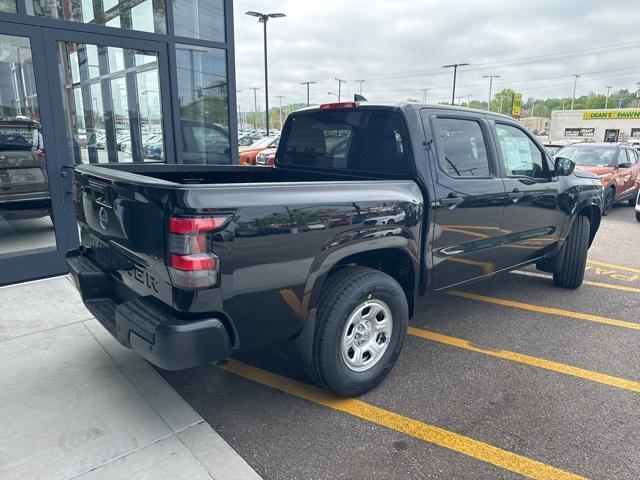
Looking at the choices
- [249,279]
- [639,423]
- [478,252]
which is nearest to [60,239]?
[249,279]

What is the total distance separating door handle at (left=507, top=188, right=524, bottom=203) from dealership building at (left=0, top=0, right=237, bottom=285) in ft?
12.7

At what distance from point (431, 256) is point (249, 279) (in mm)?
1624

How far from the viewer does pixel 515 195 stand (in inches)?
166

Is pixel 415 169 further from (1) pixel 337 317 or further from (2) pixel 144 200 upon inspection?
(2) pixel 144 200

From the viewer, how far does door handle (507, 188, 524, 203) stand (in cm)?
Answer: 416

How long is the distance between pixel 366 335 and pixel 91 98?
14.8 feet

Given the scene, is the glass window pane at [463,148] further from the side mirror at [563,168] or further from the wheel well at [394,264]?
the side mirror at [563,168]

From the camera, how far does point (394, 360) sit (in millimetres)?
3383

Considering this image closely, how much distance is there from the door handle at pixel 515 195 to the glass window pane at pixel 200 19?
4.18m

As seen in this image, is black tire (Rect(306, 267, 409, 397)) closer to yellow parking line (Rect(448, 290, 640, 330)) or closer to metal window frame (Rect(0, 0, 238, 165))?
yellow parking line (Rect(448, 290, 640, 330))

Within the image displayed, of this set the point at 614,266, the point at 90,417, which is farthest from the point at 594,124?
the point at 90,417

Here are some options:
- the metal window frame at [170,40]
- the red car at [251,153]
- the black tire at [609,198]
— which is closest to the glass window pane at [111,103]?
the metal window frame at [170,40]

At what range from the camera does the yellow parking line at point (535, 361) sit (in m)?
3.45

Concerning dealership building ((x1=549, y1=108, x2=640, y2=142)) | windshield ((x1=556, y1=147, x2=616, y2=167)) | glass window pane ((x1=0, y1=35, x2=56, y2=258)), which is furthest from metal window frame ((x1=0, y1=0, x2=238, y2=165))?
dealership building ((x1=549, y1=108, x2=640, y2=142))
